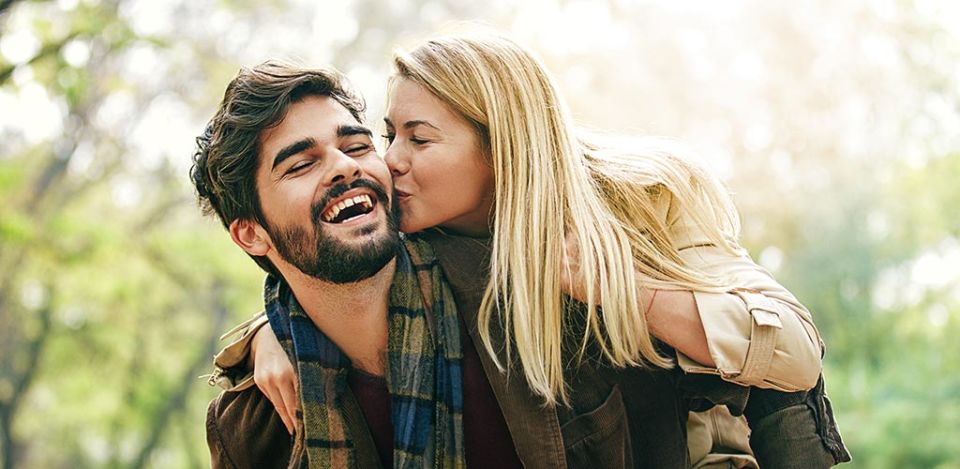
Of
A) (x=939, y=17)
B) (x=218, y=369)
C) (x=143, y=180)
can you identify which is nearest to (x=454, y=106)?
(x=218, y=369)

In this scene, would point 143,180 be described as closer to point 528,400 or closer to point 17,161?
point 17,161

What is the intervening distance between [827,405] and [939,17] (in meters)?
12.8

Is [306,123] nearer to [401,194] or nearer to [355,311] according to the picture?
[401,194]

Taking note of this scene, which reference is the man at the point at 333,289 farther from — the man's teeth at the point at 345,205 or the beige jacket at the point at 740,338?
the beige jacket at the point at 740,338

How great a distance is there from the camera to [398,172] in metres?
3.06

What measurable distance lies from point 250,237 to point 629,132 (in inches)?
263

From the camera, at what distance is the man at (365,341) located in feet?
9.82

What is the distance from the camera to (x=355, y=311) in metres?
3.21

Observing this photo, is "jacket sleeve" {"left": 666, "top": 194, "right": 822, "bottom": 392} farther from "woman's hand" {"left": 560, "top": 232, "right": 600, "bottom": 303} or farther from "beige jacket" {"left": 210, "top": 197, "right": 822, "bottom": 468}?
"woman's hand" {"left": 560, "top": 232, "right": 600, "bottom": 303}

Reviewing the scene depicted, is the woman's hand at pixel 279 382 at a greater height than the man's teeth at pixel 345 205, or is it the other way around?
the man's teeth at pixel 345 205

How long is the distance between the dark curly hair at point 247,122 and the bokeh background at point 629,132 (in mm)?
Answer: 6507

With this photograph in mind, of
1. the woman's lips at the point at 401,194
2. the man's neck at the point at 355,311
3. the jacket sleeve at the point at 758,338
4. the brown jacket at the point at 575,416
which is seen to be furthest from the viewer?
the man's neck at the point at 355,311

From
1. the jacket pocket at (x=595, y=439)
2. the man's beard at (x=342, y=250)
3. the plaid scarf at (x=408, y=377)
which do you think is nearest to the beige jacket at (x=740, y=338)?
the jacket pocket at (x=595, y=439)

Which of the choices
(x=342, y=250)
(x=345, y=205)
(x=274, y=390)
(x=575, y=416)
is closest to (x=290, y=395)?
(x=274, y=390)
